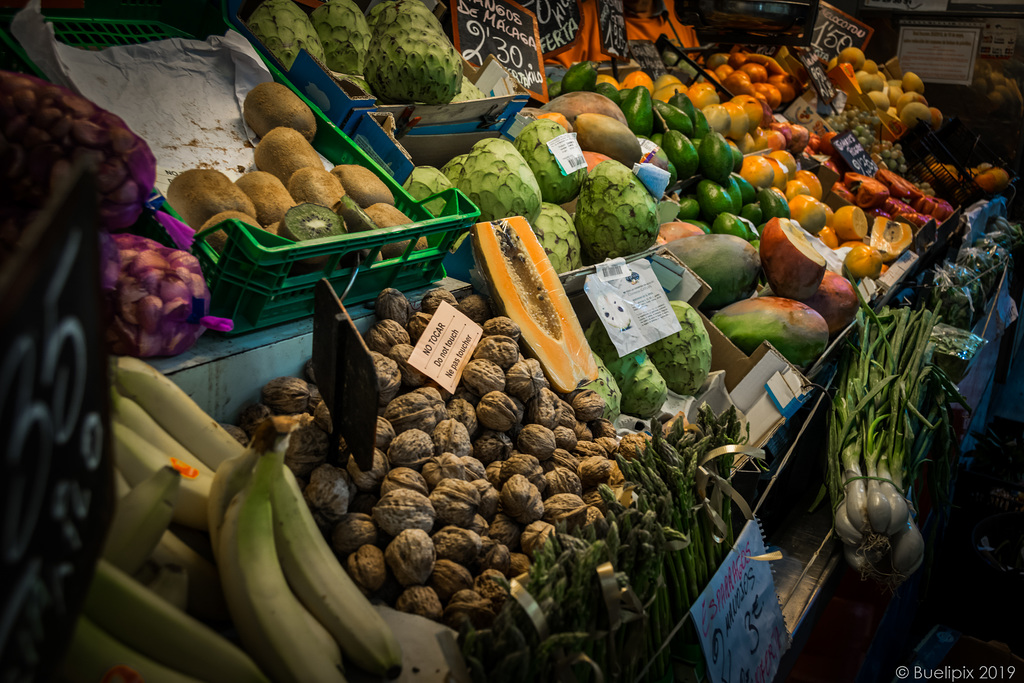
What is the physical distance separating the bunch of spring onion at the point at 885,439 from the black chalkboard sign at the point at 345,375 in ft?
6.25

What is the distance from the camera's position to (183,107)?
175 centimetres

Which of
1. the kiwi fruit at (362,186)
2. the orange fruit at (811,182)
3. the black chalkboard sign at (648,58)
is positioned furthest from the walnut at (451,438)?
the black chalkboard sign at (648,58)

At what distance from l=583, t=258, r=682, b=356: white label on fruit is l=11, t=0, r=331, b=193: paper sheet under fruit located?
1.00m

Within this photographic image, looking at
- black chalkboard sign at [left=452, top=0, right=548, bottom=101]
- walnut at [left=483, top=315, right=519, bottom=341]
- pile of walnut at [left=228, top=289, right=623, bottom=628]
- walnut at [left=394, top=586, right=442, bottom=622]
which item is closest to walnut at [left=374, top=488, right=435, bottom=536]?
pile of walnut at [left=228, top=289, right=623, bottom=628]

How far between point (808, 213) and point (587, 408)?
3.14 metres

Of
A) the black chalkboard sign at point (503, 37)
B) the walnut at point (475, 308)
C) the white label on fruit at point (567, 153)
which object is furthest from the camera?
the black chalkboard sign at point (503, 37)

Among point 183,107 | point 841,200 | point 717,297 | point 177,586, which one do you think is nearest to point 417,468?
point 177,586

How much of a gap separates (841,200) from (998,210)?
294 centimetres

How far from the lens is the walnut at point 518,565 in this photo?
1302mm

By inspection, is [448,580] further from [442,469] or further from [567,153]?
[567,153]

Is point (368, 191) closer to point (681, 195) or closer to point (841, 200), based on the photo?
point (681, 195)

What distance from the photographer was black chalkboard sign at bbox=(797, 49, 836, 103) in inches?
227

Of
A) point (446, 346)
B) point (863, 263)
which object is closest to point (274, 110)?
point (446, 346)

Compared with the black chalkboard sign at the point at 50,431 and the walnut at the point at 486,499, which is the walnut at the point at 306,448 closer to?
the walnut at the point at 486,499
